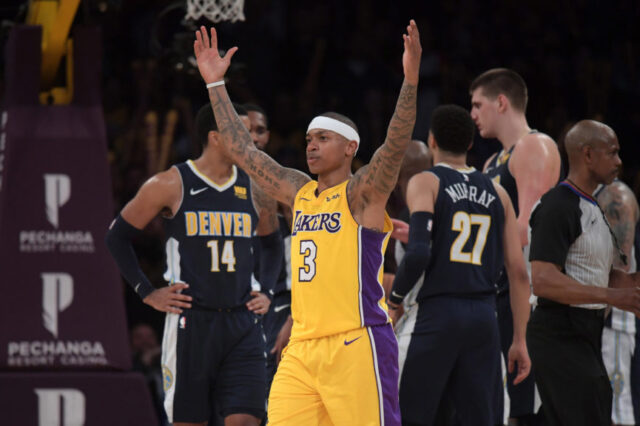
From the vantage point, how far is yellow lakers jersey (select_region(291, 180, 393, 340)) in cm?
468

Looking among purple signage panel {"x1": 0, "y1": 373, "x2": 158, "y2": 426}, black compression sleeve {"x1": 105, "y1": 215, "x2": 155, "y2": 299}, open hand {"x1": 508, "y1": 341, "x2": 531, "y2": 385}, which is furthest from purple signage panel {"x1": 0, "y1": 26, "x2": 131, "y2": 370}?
open hand {"x1": 508, "y1": 341, "x2": 531, "y2": 385}

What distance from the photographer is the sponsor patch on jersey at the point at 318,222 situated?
4742 mm

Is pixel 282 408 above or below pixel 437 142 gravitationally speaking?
below

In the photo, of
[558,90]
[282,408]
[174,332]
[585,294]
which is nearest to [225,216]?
[174,332]

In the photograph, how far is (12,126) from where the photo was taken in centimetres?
771

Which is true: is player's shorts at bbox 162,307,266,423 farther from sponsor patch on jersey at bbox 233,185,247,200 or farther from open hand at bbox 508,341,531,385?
open hand at bbox 508,341,531,385

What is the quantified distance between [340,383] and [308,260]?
612 mm

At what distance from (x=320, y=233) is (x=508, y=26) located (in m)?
9.66

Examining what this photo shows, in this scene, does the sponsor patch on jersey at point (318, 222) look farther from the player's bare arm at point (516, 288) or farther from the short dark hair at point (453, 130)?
the player's bare arm at point (516, 288)

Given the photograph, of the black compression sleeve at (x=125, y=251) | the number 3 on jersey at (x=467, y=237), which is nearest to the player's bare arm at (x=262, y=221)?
the black compression sleeve at (x=125, y=251)

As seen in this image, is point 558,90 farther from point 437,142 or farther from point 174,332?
point 174,332

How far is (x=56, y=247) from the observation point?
756 centimetres

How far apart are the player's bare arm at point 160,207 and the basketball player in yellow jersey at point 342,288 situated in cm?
134

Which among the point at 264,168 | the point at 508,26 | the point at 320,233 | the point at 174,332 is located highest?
the point at 508,26
